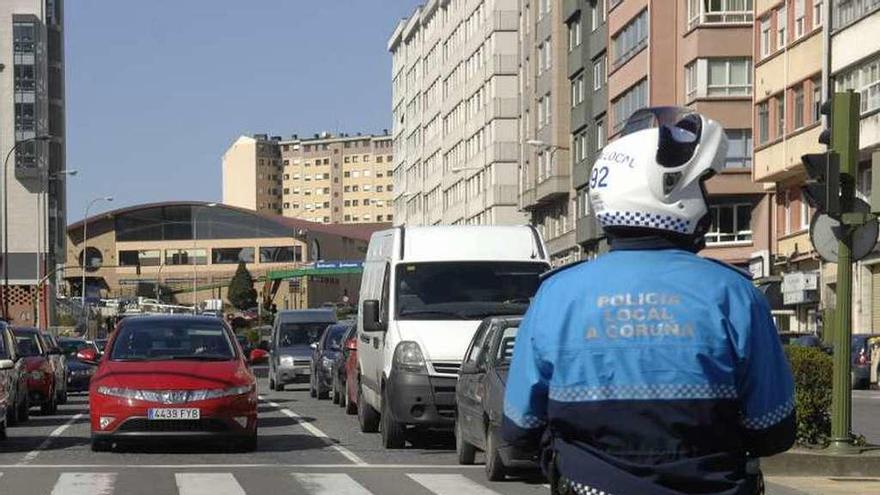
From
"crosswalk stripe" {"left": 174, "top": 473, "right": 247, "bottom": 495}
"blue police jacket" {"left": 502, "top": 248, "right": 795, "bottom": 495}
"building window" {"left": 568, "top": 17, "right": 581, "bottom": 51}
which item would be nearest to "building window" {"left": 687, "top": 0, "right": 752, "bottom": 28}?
"building window" {"left": 568, "top": 17, "right": 581, "bottom": 51}

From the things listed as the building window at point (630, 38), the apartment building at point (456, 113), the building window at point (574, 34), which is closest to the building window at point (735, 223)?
the building window at point (630, 38)

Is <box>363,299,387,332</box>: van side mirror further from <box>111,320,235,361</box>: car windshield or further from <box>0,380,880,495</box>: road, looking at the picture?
<box>111,320,235,361</box>: car windshield

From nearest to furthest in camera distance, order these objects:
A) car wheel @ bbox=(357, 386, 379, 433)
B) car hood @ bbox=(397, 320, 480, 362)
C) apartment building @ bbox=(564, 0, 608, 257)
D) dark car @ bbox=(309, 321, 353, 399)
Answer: car hood @ bbox=(397, 320, 480, 362) < car wheel @ bbox=(357, 386, 379, 433) < dark car @ bbox=(309, 321, 353, 399) < apartment building @ bbox=(564, 0, 608, 257)

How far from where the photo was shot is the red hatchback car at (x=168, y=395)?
18.5 meters

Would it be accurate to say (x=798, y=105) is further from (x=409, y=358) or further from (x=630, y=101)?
(x=409, y=358)

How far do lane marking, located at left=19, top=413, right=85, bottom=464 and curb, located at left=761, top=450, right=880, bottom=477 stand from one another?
7.47 metres

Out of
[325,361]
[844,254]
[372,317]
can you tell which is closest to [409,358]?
[372,317]

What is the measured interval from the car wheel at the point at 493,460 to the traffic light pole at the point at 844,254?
10.2 ft

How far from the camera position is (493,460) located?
15578 mm

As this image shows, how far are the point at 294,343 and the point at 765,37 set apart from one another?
19.0 metres

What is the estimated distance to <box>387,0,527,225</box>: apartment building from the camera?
102m

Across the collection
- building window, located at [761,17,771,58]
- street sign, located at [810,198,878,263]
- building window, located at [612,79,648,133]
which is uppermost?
building window, located at [761,17,771,58]

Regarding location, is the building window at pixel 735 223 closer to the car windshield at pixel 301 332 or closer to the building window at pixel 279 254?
the car windshield at pixel 301 332

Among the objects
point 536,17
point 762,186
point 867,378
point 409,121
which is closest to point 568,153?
point 536,17
